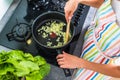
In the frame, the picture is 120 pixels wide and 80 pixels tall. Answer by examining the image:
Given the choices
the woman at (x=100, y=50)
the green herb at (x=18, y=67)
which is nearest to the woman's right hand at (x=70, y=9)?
the woman at (x=100, y=50)

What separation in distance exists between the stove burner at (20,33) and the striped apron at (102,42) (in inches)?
9.6

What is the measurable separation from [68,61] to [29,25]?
0.85 feet

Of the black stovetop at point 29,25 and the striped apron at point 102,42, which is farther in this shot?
the black stovetop at point 29,25

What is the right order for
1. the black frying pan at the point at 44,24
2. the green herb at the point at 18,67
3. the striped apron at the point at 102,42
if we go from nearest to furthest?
the green herb at the point at 18,67 → the striped apron at the point at 102,42 → the black frying pan at the point at 44,24

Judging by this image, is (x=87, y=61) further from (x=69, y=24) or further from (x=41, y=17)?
(x=41, y=17)

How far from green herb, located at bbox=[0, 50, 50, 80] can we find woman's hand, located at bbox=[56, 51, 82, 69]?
0.33 ft

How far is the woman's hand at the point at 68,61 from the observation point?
104 cm

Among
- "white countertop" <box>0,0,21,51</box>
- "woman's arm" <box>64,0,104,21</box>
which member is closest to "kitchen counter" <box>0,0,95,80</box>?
"white countertop" <box>0,0,21,51</box>

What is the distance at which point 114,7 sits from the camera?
0.98 metres

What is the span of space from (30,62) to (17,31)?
0.26 meters

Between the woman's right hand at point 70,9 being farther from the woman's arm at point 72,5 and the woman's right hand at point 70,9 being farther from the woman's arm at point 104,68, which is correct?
the woman's arm at point 104,68

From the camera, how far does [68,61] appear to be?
1054 mm

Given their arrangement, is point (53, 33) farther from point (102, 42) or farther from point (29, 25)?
point (102, 42)

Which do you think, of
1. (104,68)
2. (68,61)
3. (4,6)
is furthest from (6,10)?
(104,68)
